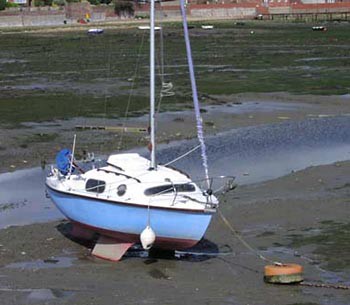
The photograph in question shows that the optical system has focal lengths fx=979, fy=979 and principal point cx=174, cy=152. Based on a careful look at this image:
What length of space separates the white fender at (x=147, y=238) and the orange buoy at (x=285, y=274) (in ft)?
6.71

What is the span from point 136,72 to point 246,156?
26503 millimetres

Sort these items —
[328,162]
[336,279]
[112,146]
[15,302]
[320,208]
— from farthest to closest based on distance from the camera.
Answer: [112,146]
[328,162]
[320,208]
[336,279]
[15,302]

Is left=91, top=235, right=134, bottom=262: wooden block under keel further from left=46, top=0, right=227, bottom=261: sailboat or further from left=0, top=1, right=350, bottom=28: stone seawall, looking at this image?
left=0, top=1, right=350, bottom=28: stone seawall

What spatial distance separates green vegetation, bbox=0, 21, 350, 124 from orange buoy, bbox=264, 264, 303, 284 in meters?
20.1

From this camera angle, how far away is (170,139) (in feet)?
101

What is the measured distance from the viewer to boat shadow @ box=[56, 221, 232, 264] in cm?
1720

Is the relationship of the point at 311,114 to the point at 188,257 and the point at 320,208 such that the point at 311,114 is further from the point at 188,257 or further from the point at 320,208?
the point at 188,257

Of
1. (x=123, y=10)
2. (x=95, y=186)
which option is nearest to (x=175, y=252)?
(x=95, y=186)

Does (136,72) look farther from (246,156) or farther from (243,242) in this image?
(243,242)

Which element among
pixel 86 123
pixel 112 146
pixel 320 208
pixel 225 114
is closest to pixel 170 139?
pixel 112 146

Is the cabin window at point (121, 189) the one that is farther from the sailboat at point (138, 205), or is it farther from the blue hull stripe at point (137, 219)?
the blue hull stripe at point (137, 219)

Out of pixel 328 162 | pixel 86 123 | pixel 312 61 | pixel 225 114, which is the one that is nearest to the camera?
pixel 328 162

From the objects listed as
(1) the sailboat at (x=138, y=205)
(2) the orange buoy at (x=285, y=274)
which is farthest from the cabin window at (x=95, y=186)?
(2) the orange buoy at (x=285, y=274)

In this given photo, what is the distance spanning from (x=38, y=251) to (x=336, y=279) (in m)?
5.53
